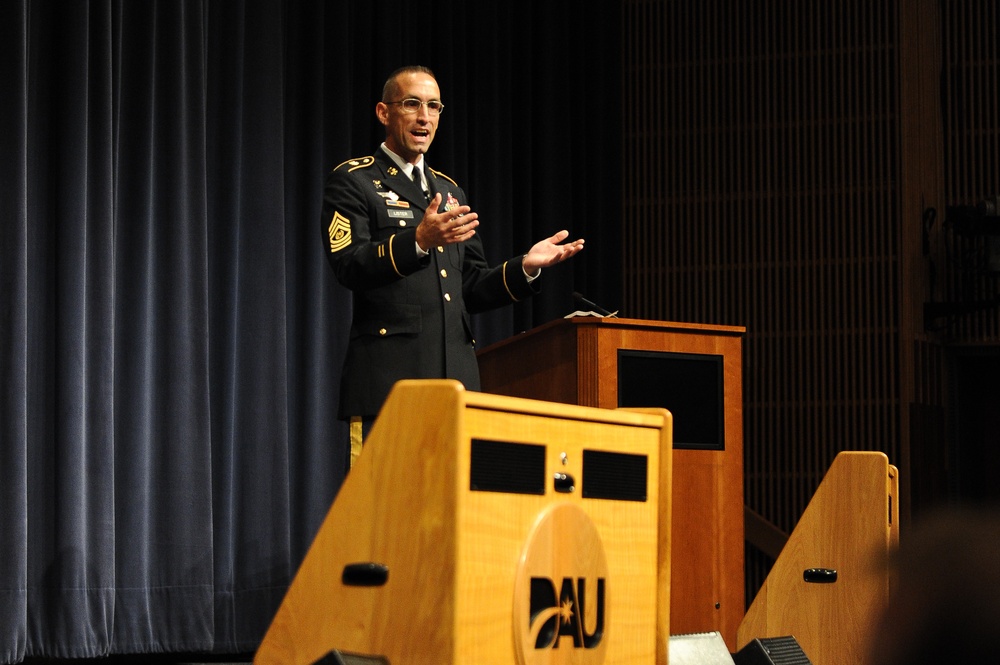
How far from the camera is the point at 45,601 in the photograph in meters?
3.76

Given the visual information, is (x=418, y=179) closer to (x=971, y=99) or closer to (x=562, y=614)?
(x=562, y=614)

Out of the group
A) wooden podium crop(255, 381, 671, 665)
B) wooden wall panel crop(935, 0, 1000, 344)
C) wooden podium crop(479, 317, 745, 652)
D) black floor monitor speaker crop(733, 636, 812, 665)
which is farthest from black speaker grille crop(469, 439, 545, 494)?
wooden wall panel crop(935, 0, 1000, 344)

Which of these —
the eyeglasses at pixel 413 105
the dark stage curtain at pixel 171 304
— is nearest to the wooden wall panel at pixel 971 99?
the dark stage curtain at pixel 171 304

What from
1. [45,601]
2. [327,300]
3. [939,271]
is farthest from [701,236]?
[45,601]

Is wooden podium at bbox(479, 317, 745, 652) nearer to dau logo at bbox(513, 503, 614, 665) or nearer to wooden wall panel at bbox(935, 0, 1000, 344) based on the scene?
dau logo at bbox(513, 503, 614, 665)

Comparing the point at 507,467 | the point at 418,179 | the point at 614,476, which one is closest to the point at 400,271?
the point at 418,179

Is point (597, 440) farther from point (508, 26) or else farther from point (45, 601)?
point (508, 26)

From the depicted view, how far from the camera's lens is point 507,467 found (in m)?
2.05

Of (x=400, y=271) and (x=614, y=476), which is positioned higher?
(x=400, y=271)

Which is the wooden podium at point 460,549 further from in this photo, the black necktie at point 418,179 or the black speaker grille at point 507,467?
the black necktie at point 418,179

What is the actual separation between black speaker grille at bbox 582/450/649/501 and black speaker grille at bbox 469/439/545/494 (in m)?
0.15

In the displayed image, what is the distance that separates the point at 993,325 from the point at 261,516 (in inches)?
→ 127

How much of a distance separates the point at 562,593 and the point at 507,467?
0.25 m

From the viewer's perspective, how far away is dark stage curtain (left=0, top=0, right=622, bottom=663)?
3801 millimetres
